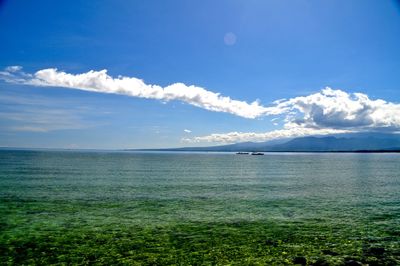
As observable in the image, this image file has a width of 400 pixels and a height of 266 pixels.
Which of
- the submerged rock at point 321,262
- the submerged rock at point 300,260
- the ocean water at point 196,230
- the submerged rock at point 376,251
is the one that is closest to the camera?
the submerged rock at point 321,262

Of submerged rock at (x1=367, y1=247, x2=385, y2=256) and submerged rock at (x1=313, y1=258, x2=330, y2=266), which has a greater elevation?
submerged rock at (x1=367, y1=247, x2=385, y2=256)

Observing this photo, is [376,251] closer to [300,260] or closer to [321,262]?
[321,262]

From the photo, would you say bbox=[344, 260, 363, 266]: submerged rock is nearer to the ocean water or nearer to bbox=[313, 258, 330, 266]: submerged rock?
the ocean water

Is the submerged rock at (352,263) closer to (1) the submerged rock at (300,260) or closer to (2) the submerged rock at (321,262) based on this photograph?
(2) the submerged rock at (321,262)

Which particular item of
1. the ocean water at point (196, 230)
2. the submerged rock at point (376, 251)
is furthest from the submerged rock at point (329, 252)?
the submerged rock at point (376, 251)

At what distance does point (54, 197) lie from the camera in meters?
47.7

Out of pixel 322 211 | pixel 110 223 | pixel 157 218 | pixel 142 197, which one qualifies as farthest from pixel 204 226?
pixel 142 197

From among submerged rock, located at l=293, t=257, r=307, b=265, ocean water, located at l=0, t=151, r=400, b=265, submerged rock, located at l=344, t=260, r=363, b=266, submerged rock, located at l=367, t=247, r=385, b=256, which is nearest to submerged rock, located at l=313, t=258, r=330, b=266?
ocean water, located at l=0, t=151, r=400, b=265

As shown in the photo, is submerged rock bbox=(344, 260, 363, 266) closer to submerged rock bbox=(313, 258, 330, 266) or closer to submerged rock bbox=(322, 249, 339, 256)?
submerged rock bbox=(313, 258, 330, 266)

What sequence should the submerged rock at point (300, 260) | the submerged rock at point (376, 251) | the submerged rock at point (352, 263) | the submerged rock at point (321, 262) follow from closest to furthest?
1. the submerged rock at point (352, 263)
2. the submerged rock at point (321, 262)
3. the submerged rock at point (300, 260)
4. the submerged rock at point (376, 251)

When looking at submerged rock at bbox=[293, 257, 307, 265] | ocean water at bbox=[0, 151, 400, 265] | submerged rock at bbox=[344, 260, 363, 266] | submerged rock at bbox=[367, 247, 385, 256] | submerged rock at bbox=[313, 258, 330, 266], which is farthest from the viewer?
submerged rock at bbox=[367, 247, 385, 256]

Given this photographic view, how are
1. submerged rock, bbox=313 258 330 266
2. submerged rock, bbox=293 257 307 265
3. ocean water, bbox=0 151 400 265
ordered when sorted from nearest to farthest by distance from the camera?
1. submerged rock, bbox=313 258 330 266
2. submerged rock, bbox=293 257 307 265
3. ocean water, bbox=0 151 400 265

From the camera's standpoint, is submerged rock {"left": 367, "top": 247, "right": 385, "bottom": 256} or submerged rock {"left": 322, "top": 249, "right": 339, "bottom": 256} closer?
submerged rock {"left": 322, "top": 249, "right": 339, "bottom": 256}

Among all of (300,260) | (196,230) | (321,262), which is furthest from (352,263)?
(196,230)
